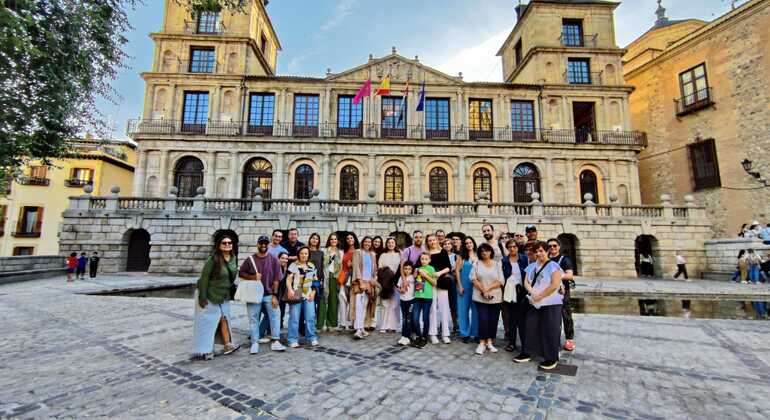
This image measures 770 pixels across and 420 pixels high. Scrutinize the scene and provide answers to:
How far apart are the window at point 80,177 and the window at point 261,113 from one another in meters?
15.9

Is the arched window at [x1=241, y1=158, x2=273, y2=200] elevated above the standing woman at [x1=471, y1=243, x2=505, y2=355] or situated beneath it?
elevated above

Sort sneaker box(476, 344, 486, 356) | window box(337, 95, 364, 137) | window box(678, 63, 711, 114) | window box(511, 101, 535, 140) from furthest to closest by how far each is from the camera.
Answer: window box(511, 101, 535, 140) → window box(337, 95, 364, 137) → window box(678, 63, 711, 114) → sneaker box(476, 344, 486, 356)

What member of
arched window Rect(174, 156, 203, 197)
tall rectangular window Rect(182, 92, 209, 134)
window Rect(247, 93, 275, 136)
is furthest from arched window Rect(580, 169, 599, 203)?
tall rectangular window Rect(182, 92, 209, 134)

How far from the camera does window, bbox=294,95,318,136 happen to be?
23172 mm

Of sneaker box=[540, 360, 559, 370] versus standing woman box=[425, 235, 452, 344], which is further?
standing woman box=[425, 235, 452, 344]

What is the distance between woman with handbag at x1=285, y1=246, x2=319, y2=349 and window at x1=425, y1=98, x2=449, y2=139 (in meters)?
19.8

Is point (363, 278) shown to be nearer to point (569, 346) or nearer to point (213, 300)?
point (213, 300)

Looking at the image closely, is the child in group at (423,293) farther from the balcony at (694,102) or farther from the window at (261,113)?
the balcony at (694,102)

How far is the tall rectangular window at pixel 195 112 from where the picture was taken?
2247 centimetres

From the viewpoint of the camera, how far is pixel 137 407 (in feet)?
10.0

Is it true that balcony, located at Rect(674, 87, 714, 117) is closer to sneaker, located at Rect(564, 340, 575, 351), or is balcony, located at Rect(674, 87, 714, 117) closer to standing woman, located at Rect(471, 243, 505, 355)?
sneaker, located at Rect(564, 340, 575, 351)

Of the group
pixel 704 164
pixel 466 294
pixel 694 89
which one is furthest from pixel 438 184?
pixel 694 89

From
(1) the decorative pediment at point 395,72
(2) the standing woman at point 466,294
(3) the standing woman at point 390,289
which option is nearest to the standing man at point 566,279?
(2) the standing woman at point 466,294

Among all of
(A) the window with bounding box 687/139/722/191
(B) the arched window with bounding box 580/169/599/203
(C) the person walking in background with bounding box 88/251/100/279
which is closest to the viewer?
(C) the person walking in background with bounding box 88/251/100/279
